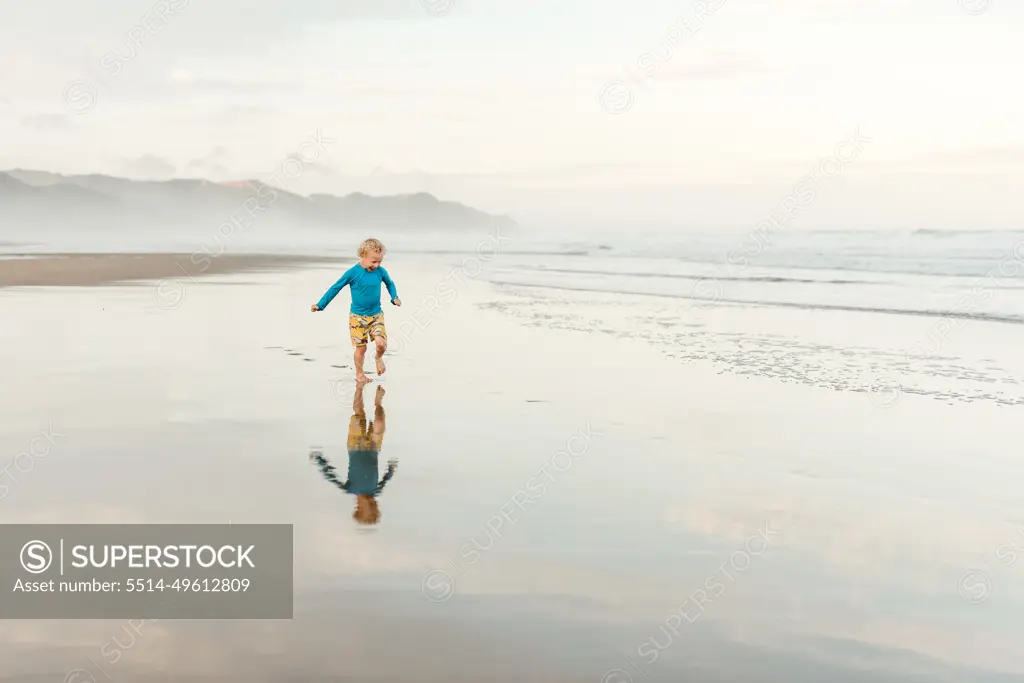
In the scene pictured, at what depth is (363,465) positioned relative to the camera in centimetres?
703

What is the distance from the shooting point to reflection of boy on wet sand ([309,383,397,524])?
5934mm

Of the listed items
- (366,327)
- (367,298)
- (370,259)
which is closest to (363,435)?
(366,327)

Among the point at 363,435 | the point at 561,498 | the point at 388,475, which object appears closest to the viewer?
the point at 561,498

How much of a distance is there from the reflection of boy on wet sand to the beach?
95mm

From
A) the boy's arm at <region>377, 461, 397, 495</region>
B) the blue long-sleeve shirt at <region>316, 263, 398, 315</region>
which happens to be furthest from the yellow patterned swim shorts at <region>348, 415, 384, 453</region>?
the blue long-sleeve shirt at <region>316, 263, 398, 315</region>

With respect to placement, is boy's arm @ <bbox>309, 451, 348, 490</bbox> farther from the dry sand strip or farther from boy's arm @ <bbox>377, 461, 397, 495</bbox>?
the dry sand strip

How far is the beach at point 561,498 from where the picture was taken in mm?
4004

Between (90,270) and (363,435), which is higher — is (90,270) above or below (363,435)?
above

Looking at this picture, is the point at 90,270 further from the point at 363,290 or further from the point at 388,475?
the point at 388,475

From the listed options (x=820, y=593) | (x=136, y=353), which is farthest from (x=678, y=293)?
(x=820, y=593)

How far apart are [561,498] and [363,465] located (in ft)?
5.27

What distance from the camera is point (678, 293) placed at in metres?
24.3

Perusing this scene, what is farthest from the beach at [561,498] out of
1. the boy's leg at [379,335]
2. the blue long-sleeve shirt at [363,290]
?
the blue long-sleeve shirt at [363,290]

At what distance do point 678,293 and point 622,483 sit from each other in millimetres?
18047
